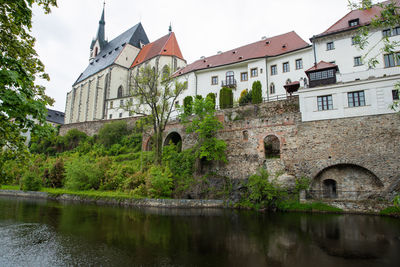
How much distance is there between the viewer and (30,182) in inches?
1110

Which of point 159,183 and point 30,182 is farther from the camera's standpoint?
point 30,182

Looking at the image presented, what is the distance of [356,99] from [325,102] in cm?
210

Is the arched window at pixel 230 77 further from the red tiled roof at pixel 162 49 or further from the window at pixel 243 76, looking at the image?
the red tiled roof at pixel 162 49

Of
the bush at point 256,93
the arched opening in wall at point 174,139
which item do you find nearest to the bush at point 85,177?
the arched opening in wall at point 174,139

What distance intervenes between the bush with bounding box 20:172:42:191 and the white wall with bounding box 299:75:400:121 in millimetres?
28768

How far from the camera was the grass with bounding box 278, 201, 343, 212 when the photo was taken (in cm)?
1697

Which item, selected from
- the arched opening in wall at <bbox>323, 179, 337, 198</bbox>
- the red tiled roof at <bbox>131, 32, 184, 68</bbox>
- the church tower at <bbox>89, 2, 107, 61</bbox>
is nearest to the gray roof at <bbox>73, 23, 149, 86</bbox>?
the red tiled roof at <bbox>131, 32, 184, 68</bbox>

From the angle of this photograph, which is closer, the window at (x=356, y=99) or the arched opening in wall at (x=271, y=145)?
the window at (x=356, y=99)

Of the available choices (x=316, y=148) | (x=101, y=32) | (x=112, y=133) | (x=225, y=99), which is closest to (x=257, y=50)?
(x=225, y=99)

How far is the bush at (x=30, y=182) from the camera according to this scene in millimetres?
28188

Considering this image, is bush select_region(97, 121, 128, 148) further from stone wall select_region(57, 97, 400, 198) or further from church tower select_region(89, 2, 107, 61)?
church tower select_region(89, 2, 107, 61)

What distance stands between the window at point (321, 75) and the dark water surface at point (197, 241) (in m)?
11.6

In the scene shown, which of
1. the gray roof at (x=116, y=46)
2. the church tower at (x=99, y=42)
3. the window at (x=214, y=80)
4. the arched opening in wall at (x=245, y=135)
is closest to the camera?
the arched opening in wall at (x=245, y=135)

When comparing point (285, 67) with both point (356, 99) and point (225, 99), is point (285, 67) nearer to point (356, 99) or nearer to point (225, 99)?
point (225, 99)
